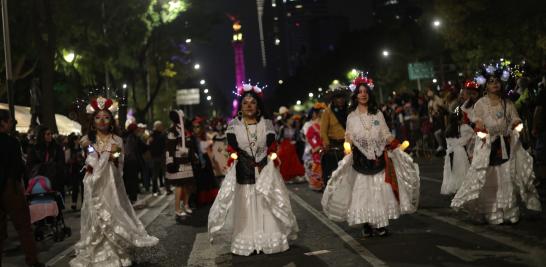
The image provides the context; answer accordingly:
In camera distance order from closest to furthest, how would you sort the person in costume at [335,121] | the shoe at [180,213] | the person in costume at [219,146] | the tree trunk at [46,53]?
the person in costume at [335,121] < the shoe at [180,213] < the tree trunk at [46,53] < the person in costume at [219,146]

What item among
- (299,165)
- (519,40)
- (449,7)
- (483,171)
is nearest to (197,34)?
(449,7)

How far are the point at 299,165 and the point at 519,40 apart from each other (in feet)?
68.0

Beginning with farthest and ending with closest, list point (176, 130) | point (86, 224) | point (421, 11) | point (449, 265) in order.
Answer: point (421, 11)
point (176, 130)
point (86, 224)
point (449, 265)

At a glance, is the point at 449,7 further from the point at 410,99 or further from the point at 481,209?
the point at 481,209

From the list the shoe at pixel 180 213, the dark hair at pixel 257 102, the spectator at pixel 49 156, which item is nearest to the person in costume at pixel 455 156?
the dark hair at pixel 257 102

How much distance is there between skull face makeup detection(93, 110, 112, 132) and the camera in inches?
376

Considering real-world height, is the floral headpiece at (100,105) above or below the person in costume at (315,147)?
above

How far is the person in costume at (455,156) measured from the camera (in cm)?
1321

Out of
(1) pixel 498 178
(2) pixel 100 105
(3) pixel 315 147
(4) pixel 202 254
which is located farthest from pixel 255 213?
(3) pixel 315 147

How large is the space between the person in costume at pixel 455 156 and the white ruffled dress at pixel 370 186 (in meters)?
3.34

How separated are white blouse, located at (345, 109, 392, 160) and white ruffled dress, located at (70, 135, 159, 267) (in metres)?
2.95

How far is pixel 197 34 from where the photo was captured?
143 ft

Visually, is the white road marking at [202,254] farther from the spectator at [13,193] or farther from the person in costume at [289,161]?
the person in costume at [289,161]

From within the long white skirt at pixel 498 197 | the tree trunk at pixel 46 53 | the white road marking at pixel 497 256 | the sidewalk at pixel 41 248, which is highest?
the tree trunk at pixel 46 53
